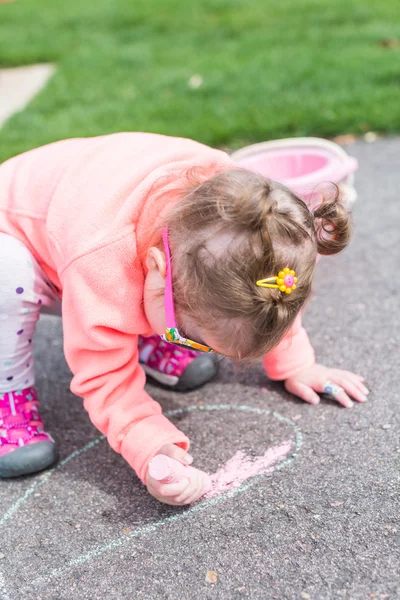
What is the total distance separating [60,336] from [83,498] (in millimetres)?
738

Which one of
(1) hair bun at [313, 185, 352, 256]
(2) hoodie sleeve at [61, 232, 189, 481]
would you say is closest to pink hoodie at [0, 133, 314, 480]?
(2) hoodie sleeve at [61, 232, 189, 481]

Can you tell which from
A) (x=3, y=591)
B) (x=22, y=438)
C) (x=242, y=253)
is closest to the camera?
(x=242, y=253)

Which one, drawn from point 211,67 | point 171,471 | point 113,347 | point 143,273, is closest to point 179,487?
point 171,471

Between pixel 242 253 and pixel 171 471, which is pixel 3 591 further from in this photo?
pixel 242 253

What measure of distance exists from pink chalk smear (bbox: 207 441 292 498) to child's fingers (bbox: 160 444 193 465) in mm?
93

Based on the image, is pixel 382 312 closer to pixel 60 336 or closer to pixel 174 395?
pixel 174 395

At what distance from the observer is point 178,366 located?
1807 mm

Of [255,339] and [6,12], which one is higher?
[255,339]

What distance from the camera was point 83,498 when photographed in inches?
58.8

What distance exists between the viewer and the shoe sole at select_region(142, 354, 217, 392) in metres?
1.80

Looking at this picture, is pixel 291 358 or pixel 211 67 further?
pixel 211 67

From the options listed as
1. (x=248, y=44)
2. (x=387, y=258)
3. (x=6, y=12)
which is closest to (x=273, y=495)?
(x=387, y=258)

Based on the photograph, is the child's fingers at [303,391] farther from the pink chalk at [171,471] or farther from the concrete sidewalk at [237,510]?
the pink chalk at [171,471]

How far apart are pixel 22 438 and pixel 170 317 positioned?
562 millimetres
